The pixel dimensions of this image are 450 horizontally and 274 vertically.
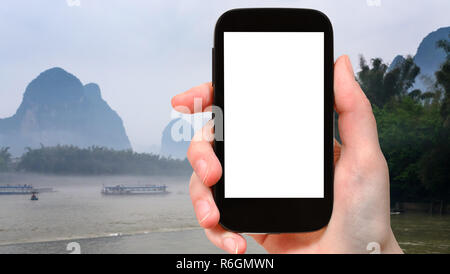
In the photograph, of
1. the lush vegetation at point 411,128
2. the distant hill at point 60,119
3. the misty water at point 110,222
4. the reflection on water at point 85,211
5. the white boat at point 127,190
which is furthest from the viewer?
the distant hill at point 60,119

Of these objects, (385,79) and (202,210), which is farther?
(385,79)

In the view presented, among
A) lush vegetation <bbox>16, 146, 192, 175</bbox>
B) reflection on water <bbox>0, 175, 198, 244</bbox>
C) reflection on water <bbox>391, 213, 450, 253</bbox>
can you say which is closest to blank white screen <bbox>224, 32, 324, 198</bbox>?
reflection on water <bbox>391, 213, 450, 253</bbox>

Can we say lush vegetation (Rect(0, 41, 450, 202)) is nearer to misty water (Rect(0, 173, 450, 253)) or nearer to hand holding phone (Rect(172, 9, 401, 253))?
misty water (Rect(0, 173, 450, 253))

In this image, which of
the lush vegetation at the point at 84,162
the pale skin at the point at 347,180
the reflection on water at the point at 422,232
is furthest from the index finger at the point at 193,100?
the lush vegetation at the point at 84,162

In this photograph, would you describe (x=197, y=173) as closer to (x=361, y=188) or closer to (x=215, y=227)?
(x=215, y=227)

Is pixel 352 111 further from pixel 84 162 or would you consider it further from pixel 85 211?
pixel 84 162

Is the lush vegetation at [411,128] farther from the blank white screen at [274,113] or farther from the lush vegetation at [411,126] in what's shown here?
the blank white screen at [274,113]

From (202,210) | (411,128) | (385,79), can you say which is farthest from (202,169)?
(385,79)

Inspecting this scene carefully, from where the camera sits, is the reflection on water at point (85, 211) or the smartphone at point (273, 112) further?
the reflection on water at point (85, 211)
